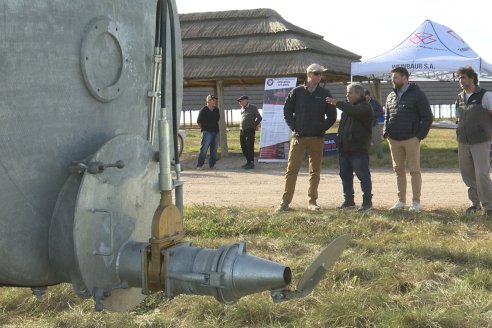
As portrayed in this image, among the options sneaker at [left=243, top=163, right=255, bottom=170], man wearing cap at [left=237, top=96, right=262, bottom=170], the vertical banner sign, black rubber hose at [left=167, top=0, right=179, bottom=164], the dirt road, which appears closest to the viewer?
black rubber hose at [left=167, top=0, right=179, bottom=164]

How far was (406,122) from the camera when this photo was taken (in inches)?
349

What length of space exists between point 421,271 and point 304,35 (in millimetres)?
14031

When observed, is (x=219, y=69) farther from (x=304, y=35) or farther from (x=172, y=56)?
(x=172, y=56)

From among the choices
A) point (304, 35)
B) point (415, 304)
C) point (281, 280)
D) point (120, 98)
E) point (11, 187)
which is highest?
point (304, 35)

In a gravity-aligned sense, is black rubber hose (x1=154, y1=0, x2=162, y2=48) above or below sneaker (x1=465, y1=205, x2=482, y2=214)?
above

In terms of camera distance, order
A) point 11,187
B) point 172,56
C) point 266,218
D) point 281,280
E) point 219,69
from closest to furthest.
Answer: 1. point 11,187
2. point 281,280
3. point 172,56
4. point 266,218
5. point 219,69

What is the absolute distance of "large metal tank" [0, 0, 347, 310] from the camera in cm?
179

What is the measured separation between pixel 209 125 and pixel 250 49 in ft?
11.9

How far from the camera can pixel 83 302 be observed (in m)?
5.43

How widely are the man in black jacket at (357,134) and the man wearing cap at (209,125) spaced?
666 centimetres

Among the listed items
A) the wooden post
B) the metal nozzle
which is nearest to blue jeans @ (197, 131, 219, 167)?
the wooden post

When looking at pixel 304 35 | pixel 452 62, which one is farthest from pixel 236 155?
pixel 452 62

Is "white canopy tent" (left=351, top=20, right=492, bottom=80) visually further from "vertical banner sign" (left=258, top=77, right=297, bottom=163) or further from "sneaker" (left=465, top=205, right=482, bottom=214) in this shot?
"sneaker" (left=465, top=205, right=482, bottom=214)

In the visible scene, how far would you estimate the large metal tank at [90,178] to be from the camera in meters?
1.79
